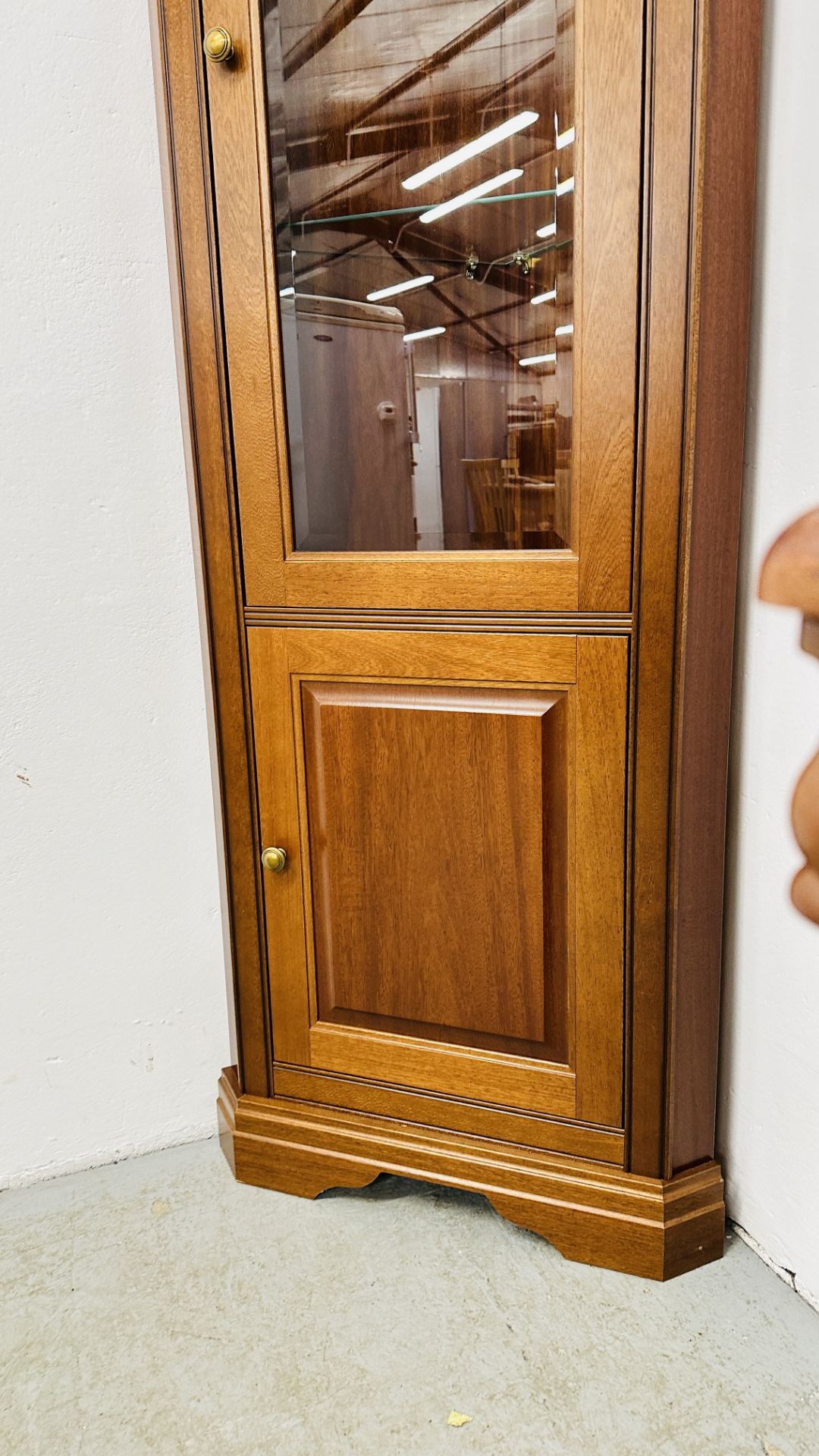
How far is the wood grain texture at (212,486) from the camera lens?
1205 millimetres

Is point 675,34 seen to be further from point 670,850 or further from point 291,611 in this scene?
point 670,850

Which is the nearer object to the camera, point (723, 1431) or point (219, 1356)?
point (723, 1431)

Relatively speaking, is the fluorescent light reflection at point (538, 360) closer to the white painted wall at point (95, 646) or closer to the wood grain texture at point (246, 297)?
the wood grain texture at point (246, 297)

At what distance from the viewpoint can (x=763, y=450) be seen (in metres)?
1.16

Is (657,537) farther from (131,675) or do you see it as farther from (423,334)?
(131,675)

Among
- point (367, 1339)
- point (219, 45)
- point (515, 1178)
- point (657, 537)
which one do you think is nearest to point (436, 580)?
point (657, 537)

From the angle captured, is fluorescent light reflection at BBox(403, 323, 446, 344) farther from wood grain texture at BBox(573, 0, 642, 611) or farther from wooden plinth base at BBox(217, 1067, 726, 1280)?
wooden plinth base at BBox(217, 1067, 726, 1280)

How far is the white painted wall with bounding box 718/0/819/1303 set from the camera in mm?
1076

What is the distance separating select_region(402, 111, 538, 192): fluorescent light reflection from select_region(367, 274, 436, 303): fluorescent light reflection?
104mm

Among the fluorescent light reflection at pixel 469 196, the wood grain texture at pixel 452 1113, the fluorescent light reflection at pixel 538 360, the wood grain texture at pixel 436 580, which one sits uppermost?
the fluorescent light reflection at pixel 469 196

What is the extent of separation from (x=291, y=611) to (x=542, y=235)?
0.56m

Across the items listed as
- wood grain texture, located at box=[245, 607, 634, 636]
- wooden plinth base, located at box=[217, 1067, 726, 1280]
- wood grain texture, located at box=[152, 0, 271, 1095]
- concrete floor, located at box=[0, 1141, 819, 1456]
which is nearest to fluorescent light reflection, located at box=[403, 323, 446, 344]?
wood grain texture, located at box=[152, 0, 271, 1095]

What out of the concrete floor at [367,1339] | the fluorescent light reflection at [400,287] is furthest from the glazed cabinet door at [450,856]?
the fluorescent light reflection at [400,287]

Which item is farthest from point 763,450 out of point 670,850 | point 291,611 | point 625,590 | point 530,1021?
point 530,1021
